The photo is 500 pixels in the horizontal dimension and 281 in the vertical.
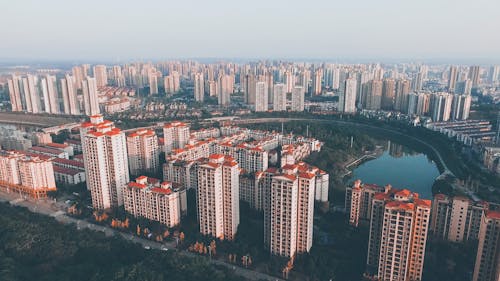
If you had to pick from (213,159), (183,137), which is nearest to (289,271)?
(213,159)

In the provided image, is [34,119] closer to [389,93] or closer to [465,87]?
[389,93]

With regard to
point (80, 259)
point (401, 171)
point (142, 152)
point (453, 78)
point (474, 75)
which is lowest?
point (401, 171)

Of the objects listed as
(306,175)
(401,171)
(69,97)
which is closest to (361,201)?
(306,175)

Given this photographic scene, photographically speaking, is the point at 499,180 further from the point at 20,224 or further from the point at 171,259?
the point at 20,224

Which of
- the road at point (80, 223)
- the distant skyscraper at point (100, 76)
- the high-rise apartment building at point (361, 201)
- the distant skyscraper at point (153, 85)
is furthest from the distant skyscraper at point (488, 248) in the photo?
the distant skyscraper at point (100, 76)

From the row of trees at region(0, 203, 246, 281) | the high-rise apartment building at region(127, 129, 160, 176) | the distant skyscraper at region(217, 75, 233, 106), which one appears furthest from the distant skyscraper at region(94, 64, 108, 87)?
the row of trees at region(0, 203, 246, 281)
